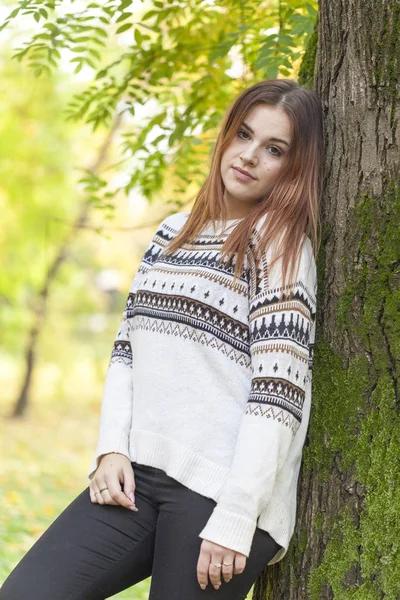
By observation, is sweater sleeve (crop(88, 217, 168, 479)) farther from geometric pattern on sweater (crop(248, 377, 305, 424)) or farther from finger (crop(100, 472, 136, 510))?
geometric pattern on sweater (crop(248, 377, 305, 424))

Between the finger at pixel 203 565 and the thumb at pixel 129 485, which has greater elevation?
the thumb at pixel 129 485

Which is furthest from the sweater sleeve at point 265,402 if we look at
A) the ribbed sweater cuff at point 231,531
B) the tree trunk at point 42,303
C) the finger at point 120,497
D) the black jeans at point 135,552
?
the tree trunk at point 42,303

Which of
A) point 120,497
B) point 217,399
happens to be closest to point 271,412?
point 217,399

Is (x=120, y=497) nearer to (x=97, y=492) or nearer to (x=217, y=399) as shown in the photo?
(x=97, y=492)

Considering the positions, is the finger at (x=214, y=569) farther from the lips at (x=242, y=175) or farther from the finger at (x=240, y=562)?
the lips at (x=242, y=175)

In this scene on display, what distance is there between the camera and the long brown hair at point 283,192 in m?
2.05

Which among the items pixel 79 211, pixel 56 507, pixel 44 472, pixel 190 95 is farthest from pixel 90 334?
pixel 190 95

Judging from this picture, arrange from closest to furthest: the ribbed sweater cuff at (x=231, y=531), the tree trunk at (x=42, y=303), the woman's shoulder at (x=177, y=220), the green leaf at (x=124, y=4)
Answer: the ribbed sweater cuff at (x=231, y=531) → the woman's shoulder at (x=177, y=220) → the green leaf at (x=124, y=4) → the tree trunk at (x=42, y=303)

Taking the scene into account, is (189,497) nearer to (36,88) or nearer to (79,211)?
(36,88)

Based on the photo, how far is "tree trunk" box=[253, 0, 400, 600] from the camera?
1995mm

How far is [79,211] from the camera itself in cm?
1169

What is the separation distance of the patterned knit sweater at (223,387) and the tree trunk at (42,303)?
913cm

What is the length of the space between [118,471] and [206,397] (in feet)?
1.14

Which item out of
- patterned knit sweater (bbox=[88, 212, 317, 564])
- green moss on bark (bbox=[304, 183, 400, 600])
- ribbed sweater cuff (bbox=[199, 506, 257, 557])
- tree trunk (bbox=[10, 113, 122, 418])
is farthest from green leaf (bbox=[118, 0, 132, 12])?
tree trunk (bbox=[10, 113, 122, 418])
